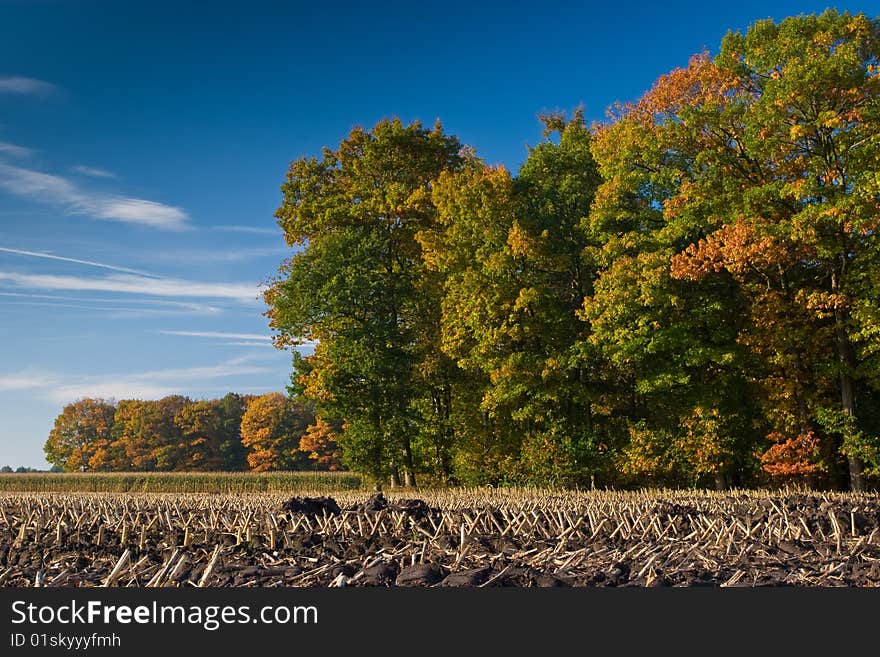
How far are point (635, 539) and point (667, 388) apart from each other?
19316 millimetres

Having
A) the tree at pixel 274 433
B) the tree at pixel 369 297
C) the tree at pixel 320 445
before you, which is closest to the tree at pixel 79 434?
the tree at pixel 274 433

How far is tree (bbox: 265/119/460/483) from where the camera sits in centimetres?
3672

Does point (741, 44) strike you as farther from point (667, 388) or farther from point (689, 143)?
point (667, 388)

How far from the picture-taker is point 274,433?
81938 millimetres

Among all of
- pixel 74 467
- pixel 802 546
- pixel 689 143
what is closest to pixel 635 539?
pixel 802 546

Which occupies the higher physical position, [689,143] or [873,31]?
[873,31]

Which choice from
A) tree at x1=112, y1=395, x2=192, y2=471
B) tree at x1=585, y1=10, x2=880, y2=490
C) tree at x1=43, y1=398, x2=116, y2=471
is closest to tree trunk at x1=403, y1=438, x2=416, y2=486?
tree at x1=585, y1=10, x2=880, y2=490

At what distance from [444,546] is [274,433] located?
71.8m

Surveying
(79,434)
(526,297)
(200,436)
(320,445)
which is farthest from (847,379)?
(79,434)

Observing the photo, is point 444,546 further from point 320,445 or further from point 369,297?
point 320,445

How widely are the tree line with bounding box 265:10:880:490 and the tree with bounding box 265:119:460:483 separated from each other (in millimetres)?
121

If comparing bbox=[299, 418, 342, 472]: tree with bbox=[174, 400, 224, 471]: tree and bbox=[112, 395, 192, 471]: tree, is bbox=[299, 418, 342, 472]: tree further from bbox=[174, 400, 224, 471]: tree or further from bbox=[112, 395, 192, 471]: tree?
bbox=[112, 395, 192, 471]: tree

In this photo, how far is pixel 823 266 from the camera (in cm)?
3048

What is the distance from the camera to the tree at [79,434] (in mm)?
91000
